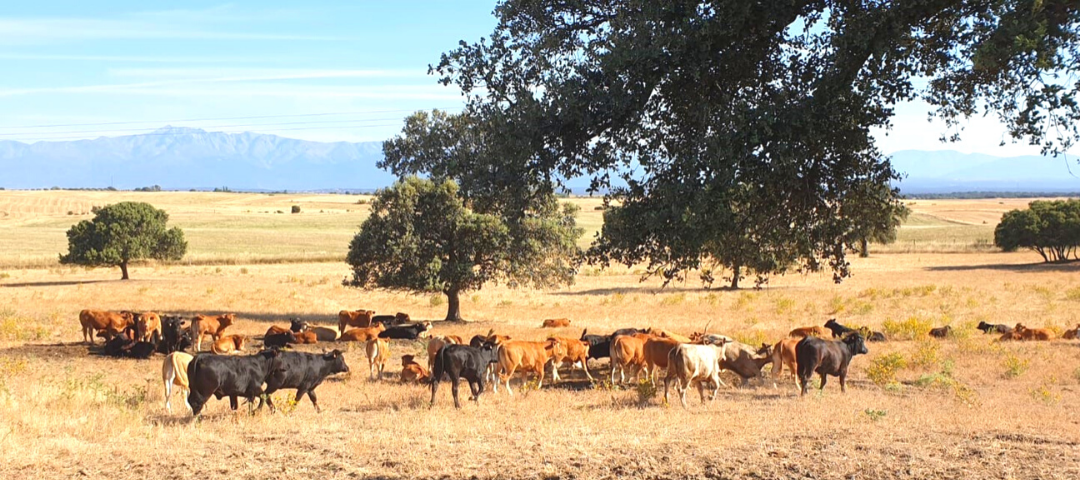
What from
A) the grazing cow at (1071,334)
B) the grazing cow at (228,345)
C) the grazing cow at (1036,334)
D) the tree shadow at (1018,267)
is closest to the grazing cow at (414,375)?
the grazing cow at (228,345)

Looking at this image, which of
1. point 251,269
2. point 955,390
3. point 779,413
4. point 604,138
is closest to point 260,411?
point 604,138

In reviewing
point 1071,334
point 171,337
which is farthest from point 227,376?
point 1071,334

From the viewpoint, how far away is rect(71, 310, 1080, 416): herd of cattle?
1443 cm

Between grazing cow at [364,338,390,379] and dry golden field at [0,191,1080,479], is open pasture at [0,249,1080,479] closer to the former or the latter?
dry golden field at [0,191,1080,479]

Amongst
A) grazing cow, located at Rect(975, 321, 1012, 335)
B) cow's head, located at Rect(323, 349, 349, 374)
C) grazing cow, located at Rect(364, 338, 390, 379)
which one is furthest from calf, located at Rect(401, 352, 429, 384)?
grazing cow, located at Rect(975, 321, 1012, 335)

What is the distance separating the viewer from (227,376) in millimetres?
13867

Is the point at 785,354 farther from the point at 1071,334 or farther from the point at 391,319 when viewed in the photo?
the point at 391,319

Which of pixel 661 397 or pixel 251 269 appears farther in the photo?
pixel 251 269

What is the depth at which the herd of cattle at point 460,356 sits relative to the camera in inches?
568

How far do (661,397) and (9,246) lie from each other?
86198 millimetres

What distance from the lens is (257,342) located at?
26.2 metres

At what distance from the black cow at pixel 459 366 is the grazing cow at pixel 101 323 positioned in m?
13.0

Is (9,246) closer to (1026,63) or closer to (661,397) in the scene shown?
(661,397)

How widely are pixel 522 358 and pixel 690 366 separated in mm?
3704
